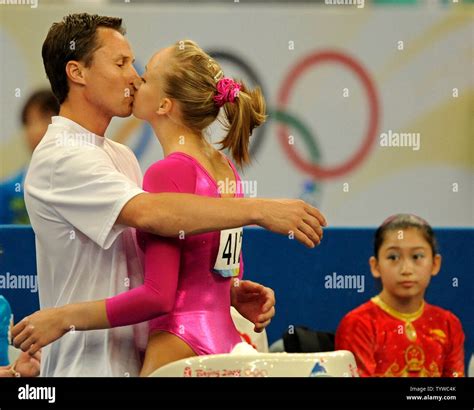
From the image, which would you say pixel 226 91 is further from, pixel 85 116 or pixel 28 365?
pixel 28 365

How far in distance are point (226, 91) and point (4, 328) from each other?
1175 mm

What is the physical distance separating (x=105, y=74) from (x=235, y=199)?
51 cm

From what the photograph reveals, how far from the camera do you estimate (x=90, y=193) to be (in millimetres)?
2365

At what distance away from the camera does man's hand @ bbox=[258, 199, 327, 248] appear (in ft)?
7.52

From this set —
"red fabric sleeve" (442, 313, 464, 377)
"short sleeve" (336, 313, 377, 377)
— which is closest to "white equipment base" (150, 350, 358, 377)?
"short sleeve" (336, 313, 377, 377)

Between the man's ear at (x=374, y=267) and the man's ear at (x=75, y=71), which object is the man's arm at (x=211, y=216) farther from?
the man's ear at (x=374, y=267)

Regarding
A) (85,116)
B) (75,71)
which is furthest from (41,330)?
(75,71)

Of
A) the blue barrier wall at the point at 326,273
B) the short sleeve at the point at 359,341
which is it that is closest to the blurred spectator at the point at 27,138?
the blue barrier wall at the point at 326,273

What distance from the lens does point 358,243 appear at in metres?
3.48

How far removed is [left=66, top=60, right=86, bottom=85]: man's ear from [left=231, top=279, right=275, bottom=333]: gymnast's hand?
25.5 inches

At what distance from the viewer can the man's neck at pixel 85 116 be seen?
2.53 meters

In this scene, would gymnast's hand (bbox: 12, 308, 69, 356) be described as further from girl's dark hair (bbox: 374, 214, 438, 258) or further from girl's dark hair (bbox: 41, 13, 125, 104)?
girl's dark hair (bbox: 374, 214, 438, 258)

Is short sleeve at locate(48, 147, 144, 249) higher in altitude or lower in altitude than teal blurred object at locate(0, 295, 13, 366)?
higher

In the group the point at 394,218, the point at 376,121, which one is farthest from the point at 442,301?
the point at 376,121
